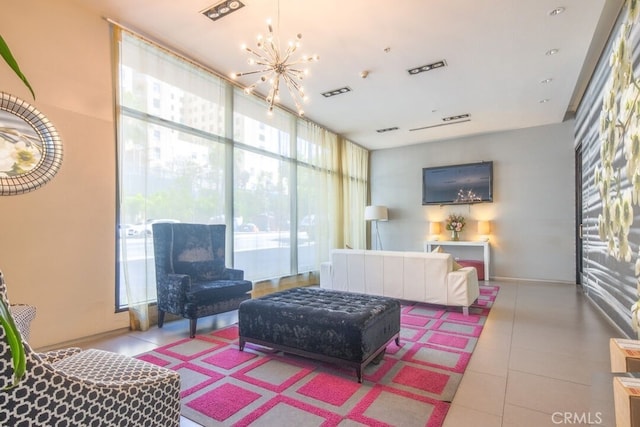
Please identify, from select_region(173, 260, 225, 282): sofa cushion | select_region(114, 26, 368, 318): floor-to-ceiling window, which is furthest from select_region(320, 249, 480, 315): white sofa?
select_region(173, 260, 225, 282): sofa cushion

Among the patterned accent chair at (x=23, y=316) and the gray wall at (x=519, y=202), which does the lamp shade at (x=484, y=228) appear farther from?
the patterned accent chair at (x=23, y=316)

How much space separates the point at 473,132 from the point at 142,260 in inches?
270

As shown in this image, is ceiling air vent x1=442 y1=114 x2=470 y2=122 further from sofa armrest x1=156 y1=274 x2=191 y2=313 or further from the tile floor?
sofa armrest x1=156 y1=274 x2=191 y2=313

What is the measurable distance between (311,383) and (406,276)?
240 centimetres

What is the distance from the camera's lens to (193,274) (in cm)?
387

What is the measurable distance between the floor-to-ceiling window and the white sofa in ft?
4.35

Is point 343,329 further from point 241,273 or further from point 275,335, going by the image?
point 241,273

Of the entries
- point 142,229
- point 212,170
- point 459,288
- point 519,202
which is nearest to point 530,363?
point 459,288

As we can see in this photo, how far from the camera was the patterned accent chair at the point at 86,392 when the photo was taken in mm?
944

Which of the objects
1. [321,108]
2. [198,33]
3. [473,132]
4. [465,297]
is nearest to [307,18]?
[198,33]

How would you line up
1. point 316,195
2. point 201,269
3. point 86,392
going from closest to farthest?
point 86,392 → point 201,269 → point 316,195

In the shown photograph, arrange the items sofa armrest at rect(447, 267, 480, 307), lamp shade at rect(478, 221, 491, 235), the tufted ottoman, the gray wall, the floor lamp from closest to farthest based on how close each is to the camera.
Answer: the tufted ottoman, sofa armrest at rect(447, 267, 480, 307), the gray wall, lamp shade at rect(478, 221, 491, 235), the floor lamp

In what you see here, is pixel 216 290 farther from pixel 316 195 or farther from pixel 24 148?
pixel 316 195

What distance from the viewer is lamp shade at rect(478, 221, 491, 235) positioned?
715cm
